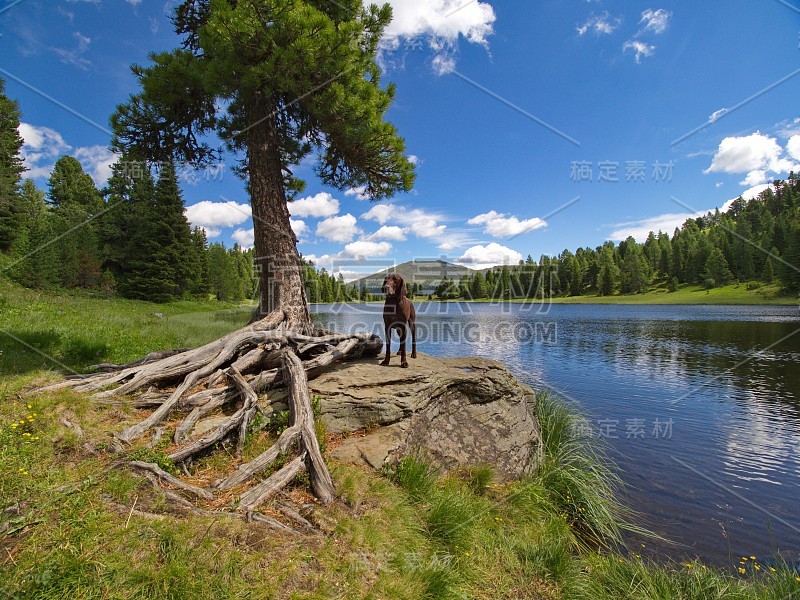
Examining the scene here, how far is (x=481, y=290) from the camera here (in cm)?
13375

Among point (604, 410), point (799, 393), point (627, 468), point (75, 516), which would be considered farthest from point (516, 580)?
point (799, 393)

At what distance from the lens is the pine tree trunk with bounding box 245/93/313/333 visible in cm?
794

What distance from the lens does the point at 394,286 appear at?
25.0ft

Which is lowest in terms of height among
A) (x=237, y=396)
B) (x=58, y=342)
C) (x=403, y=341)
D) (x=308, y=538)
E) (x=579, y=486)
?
(x=579, y=486)

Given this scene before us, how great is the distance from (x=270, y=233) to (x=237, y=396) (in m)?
3.72

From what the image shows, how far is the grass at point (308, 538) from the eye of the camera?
2.71 m

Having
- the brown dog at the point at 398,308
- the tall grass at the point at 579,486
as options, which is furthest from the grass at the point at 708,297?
the brown dog at the point at 398,308

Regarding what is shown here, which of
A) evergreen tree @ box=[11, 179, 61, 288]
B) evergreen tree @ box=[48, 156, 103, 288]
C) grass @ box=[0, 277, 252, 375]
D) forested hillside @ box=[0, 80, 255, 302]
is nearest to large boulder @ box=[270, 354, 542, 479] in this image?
grass @ box=[0, 277, 252, 375]

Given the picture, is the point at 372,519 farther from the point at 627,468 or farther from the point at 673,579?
the point at 627,468

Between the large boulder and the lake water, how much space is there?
2.85 m

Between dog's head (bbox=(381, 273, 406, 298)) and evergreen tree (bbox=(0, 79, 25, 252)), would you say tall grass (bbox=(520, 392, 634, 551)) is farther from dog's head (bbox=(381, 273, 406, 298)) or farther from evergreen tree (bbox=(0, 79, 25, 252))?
evergreen tree (bbox=(0, 79, 25, 252))

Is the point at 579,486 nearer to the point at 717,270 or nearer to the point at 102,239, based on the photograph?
the point at 102,239

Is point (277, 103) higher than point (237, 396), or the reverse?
point (277, 103)

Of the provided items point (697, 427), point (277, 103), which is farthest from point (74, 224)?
point (697, 427)
